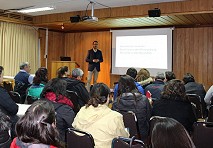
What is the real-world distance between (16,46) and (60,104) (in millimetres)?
6792

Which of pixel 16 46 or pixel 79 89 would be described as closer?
pixel 79 89

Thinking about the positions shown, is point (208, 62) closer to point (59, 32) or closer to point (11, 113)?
point (59, 32)

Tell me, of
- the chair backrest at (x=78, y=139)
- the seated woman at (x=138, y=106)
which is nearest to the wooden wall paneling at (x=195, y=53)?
the seated woman at (x=138, y=106)

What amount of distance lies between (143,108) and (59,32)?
8180 mm

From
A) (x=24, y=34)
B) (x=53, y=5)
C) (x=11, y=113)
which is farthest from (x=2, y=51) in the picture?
(x=11, y=113)

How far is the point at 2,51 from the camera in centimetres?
838

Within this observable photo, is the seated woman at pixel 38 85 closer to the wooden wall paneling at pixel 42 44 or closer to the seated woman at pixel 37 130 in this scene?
the seated woman at pixel 37 130

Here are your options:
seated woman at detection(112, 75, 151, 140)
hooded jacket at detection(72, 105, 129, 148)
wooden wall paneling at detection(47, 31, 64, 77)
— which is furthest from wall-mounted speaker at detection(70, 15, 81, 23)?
hooded jacket at detection(72, 105, 129, 148)

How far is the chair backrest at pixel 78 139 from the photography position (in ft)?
7.06

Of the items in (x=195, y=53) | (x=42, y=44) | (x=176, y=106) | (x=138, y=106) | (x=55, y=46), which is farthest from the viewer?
(x=55, y=46)

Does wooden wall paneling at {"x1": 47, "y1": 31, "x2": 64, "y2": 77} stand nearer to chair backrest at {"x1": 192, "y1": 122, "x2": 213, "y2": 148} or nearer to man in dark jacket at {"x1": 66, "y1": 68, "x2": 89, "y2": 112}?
man in dark jacket at {"x1": 66, "y1": 68, "x2": 89, "y2": 112}

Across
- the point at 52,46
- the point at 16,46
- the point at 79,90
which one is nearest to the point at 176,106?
the point at 79,90

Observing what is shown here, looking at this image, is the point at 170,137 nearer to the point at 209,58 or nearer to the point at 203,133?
the point at 203,133

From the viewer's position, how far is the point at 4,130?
2.03m
